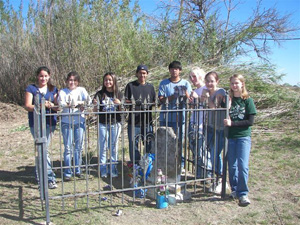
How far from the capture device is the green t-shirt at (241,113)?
3518 millimetres

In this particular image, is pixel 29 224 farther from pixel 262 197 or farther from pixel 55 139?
pixel 55 139

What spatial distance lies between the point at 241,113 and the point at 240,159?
564mm

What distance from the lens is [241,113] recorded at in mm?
3570

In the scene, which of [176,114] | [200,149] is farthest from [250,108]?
[200,149]

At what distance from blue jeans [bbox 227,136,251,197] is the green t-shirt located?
65 mm

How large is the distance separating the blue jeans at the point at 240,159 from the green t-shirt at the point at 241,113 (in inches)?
2.6

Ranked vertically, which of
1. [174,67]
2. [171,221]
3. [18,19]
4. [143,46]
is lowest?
[171,221]

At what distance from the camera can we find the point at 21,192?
396cm

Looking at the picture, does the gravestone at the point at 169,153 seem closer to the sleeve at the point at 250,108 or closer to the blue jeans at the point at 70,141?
the sleeve at the point at 250,108

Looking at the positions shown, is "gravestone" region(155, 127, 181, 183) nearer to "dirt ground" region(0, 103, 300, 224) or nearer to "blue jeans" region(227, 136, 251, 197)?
"dirt ground" region(0, 103, 300, 224)

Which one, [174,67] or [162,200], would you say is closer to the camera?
[162,200]

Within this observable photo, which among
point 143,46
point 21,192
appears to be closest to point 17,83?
point 143,46

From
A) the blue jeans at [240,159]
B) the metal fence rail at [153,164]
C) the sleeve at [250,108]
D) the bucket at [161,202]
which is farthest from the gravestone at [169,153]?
the sleeve at [250,108]

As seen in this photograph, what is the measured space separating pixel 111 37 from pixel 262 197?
7.46 metres
